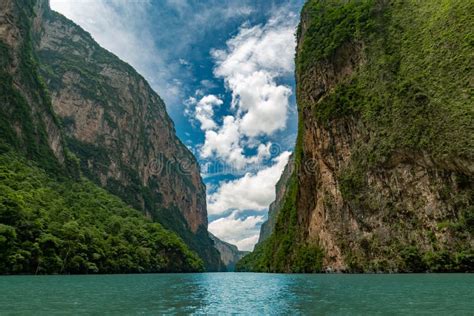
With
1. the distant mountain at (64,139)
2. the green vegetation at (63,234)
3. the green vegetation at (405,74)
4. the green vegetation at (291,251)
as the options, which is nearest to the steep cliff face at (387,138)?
the green vegetation at (405,74)

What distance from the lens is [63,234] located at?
58688mm

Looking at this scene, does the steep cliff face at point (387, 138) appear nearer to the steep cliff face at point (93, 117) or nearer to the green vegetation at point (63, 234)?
the green vegetation at point (63, 234)

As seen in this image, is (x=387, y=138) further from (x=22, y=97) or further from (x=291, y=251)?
(x=22, y=97)

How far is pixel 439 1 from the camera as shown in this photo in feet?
225

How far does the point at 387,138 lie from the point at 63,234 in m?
56.4

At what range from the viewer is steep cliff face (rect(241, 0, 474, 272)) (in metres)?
55.9

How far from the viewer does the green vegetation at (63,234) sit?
49.2 meters

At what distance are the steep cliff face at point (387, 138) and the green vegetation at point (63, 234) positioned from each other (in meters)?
36.0

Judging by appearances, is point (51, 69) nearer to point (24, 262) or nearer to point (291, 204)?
point (291, 204)

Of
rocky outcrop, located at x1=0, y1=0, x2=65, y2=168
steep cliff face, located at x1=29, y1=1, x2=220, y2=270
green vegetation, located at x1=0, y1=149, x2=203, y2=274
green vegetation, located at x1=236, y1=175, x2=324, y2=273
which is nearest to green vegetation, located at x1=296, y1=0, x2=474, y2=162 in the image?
green vegetation, located at x1=236, y1=175, x2=324, y2=273

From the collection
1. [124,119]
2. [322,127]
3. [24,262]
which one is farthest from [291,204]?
[124,119]

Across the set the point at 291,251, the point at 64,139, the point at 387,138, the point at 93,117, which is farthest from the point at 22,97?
the point at 387,138

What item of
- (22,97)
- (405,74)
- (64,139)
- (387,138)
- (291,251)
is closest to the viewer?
(387,138)

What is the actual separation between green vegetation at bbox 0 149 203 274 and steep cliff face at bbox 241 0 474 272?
36.0m
